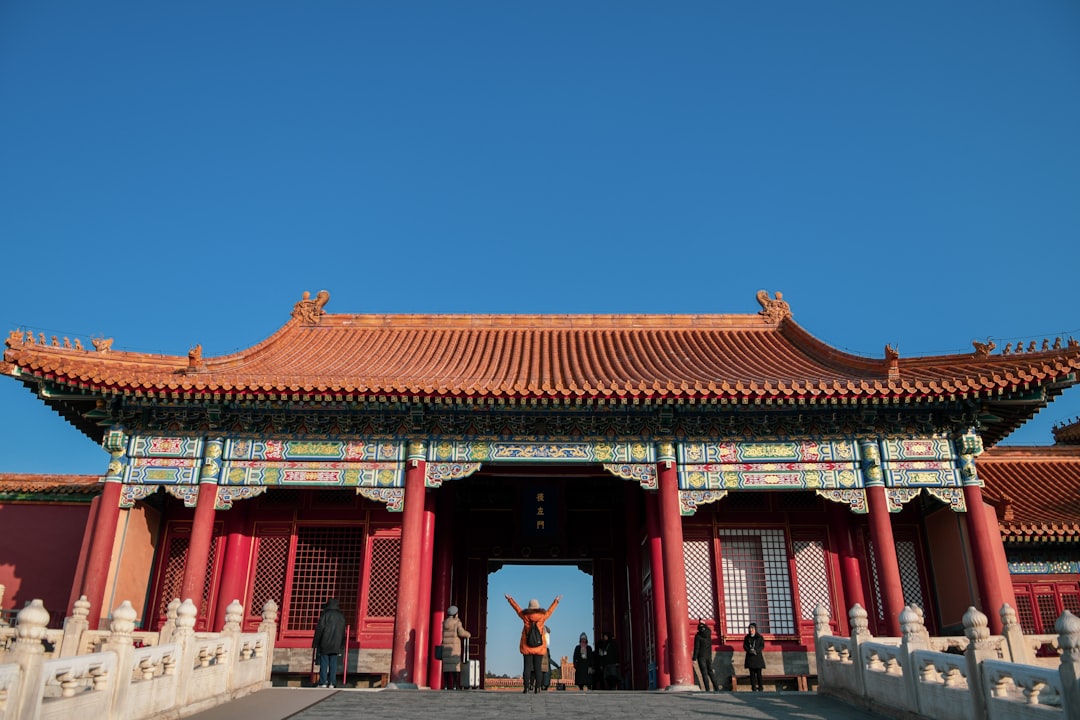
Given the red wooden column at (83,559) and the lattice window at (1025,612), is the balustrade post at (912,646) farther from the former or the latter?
the red wooden column at (83,559)

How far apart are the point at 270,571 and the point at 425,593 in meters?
3.55

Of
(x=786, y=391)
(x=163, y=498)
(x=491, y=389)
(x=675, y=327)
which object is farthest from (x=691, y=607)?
(x=163, y=498)

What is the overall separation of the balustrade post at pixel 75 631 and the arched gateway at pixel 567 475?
1808 mm

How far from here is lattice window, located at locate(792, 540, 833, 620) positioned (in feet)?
49.3

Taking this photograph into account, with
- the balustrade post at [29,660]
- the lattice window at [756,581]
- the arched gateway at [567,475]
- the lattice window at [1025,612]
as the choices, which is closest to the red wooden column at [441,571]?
the arched gateway at [567,475]

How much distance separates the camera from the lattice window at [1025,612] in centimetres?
1619

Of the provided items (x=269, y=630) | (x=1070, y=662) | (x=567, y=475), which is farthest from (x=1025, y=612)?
(x=269, y=630)

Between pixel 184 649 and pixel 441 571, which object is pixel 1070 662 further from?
pixel 441 571

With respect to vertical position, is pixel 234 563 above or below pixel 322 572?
above

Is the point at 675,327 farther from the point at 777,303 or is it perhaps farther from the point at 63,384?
the point at 63,384

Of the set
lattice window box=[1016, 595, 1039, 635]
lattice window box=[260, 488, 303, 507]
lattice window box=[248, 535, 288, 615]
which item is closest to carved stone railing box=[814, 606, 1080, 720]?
lattice window box=[1016, 595, 1039, 635]

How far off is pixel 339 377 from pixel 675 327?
30.8ft

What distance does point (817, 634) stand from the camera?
11.7 metres

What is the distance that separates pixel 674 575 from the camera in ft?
43.4
